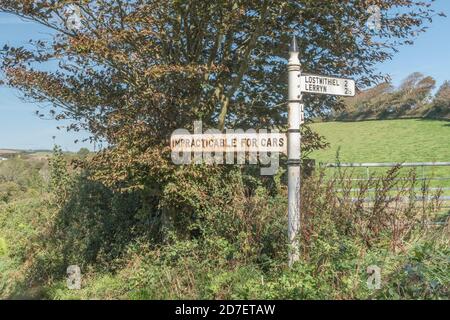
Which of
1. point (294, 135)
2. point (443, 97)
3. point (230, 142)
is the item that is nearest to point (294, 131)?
point (294, 135)

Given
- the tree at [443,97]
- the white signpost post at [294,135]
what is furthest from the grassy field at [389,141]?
the white signpost post at [294,135]

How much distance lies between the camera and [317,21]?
24.3 feet

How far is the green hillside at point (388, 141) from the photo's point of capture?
31484mm

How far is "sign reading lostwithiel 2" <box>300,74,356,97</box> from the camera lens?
5.08 meters

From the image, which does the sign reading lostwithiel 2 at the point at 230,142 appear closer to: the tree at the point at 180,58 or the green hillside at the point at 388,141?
the tree at the point at 180,58

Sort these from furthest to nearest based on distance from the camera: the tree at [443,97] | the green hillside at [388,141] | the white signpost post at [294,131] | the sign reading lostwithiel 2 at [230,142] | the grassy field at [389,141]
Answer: the tree at [443,97]
the green hillside at [388,141]
the grassy field at [389,141]
the sign reading lostwithiel 2 at [230,142]
the white signpost post at [294,131]

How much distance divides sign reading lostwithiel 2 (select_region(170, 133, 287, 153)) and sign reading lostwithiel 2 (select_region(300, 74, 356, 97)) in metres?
0.63

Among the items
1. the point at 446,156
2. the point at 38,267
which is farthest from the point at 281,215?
the point at 446,156

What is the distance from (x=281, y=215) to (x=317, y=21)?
338 centimetres

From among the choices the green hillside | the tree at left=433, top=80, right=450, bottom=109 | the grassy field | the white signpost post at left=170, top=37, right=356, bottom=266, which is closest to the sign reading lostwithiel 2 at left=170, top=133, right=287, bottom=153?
the white signpost post at left=170, top=37, right=356, bottom=266

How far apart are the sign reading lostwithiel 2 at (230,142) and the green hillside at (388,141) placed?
21222 mm

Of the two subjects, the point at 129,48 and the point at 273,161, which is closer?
the point at 129,48

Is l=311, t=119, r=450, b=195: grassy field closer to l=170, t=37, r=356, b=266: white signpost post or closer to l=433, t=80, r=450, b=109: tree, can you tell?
l=433, t=80, r=450, b=109: tree

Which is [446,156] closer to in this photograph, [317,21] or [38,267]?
[317,21]
